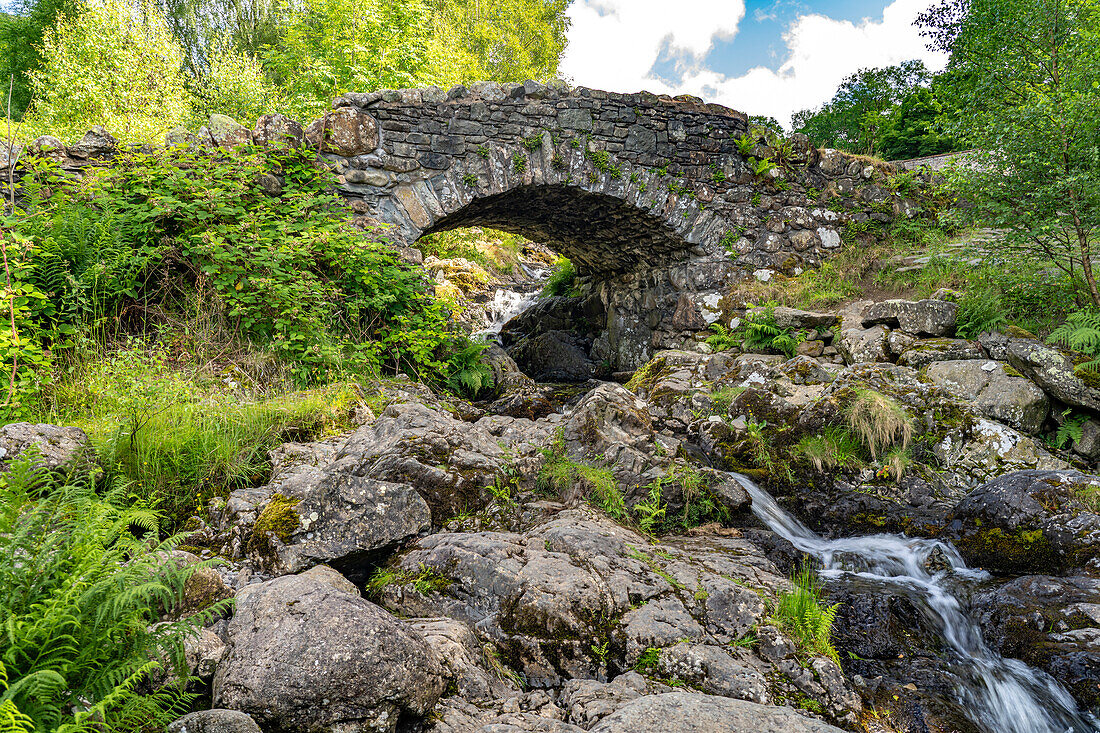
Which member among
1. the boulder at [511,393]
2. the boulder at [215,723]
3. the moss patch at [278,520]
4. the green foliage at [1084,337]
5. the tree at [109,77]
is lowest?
the boulder at [215,723]

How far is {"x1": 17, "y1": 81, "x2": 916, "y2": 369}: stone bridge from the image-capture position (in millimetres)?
8109

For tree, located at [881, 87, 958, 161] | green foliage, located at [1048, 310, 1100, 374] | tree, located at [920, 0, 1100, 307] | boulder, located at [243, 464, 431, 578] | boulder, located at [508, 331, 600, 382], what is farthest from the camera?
tree, located at [881, 87, 958, 161]

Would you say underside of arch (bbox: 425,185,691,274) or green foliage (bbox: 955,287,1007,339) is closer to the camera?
green foliage (bbox: 955,287,1007,339)

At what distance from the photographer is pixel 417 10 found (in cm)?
1538

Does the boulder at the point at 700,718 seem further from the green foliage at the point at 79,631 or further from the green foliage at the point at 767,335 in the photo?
the green foliage at the point at 767,335

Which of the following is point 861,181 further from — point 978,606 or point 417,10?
point 417,10

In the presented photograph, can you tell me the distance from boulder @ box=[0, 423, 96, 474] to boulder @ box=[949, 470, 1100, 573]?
21.9 feet

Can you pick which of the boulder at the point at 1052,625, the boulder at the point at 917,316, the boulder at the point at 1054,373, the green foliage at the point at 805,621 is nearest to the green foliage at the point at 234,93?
the boulder at the point at 917,316

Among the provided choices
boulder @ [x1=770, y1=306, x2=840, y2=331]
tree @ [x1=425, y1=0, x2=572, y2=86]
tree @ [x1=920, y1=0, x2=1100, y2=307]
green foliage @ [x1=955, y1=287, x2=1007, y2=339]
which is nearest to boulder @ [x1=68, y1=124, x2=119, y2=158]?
boulder @ [x1=770, y1=306, x2=840, y2=331]

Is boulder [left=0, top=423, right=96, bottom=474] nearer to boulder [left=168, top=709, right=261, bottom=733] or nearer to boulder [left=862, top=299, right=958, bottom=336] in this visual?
boulder [left=168, top=709, right=261, bottom=733]

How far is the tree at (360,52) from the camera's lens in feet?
46.6

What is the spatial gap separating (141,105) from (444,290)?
10979 millimetres

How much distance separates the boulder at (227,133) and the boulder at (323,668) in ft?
22.4

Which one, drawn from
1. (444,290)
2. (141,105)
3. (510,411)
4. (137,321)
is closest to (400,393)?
(510,411)
